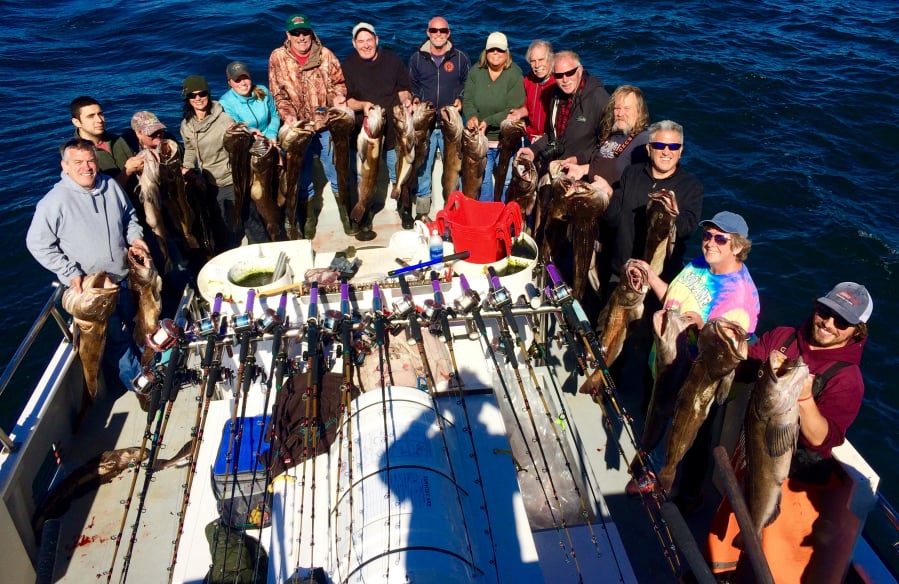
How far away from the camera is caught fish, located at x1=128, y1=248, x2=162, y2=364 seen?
4996mm

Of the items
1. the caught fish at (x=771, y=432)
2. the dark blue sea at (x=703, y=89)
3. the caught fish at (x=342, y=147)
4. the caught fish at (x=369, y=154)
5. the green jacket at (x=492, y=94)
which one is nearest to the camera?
the caught fish at (x=771, y=432)

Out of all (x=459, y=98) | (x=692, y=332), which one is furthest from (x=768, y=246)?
(x=692, y=332)

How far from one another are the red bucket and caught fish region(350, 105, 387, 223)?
3.75 ft

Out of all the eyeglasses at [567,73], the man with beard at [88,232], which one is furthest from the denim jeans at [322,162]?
the eyeglasses at [567,73]

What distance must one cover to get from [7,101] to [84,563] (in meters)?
15.6

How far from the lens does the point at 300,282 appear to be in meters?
5.23

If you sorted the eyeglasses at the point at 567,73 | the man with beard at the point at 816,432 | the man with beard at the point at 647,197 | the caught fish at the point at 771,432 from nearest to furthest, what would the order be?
the caught fish at the point at 771,432 < the man with beard at the point at 816,432 < the man with beard at the point at 647,197 < the eyeglasses at the point at 567,73

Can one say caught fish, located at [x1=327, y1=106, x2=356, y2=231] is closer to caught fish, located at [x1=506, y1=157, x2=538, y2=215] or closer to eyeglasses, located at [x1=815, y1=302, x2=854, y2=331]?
caught fish, located at [x1=506, y1=157, x2=538, y2=215]

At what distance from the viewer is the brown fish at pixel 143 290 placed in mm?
5000

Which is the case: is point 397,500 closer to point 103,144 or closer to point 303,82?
point 103,144

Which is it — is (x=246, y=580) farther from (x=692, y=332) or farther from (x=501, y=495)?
(x=692, y=332)

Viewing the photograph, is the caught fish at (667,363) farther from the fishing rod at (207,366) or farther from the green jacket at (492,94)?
the green jacket at (492,94)

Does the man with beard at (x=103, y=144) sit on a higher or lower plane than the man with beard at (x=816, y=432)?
higher

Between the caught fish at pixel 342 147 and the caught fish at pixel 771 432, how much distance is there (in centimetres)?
428
